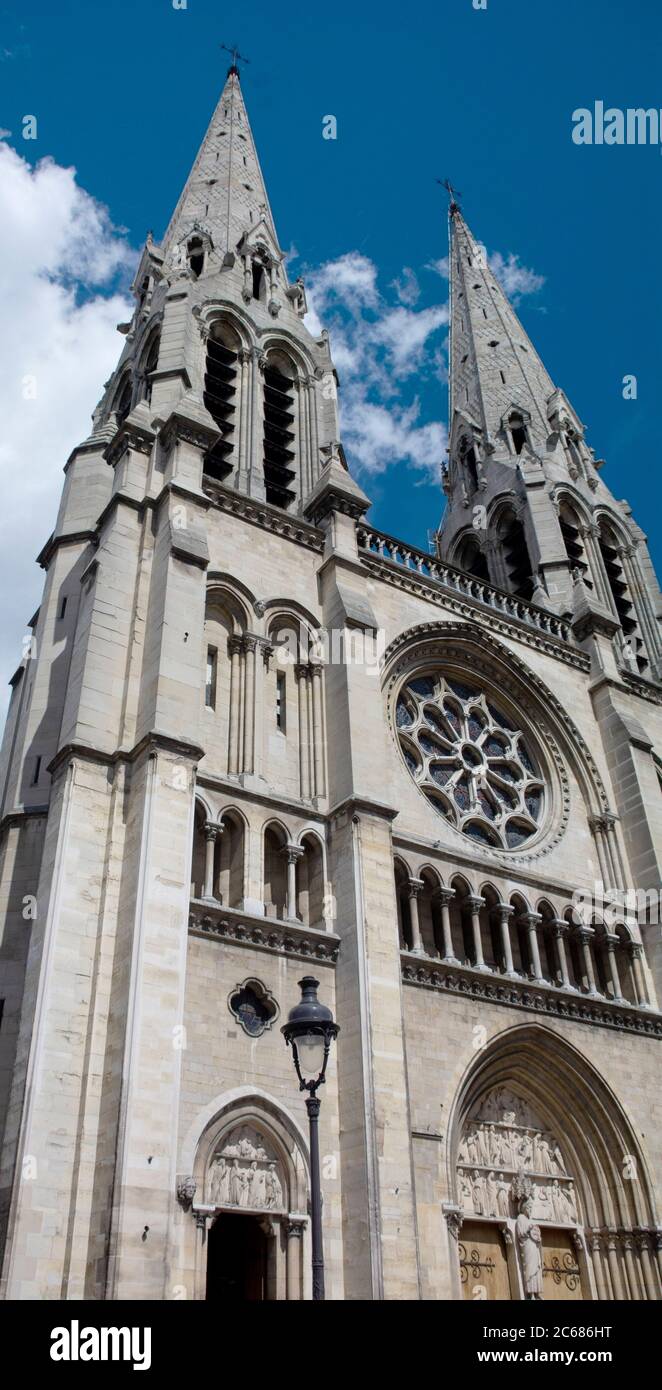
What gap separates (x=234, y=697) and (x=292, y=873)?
3.21 m

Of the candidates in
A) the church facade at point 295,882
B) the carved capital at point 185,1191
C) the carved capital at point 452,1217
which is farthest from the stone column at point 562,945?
the carved capital at point 185,1191

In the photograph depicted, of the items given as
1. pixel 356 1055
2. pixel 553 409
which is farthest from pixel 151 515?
pixel 553 409

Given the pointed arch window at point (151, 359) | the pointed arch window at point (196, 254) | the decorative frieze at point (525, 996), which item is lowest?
the decorative frieze at point (525, 996)

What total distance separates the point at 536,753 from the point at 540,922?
14.6ft

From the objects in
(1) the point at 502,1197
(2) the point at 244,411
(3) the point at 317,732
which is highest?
(2) the point at 244,411

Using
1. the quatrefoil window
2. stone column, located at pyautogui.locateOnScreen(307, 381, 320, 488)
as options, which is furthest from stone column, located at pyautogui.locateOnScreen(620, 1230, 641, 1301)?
stone column, located at pyautogui.locateOnScreen(307, 381, 320, 488)

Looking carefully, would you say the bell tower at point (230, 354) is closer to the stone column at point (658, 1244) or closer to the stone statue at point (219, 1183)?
the stone statue at point (219, 1183)

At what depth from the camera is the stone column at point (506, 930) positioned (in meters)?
18.2

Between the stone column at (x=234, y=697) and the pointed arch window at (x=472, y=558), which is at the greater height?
the pointed arch window at (x=472, y=558)

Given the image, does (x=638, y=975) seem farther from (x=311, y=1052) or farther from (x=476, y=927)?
(x=311, y=1052)

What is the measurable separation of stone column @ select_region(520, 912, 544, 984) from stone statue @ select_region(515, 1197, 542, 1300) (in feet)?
11.5

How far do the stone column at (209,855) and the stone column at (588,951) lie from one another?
757 centimetres

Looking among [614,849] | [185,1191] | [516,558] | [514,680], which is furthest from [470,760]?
[516,558]

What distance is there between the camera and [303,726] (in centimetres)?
1833
